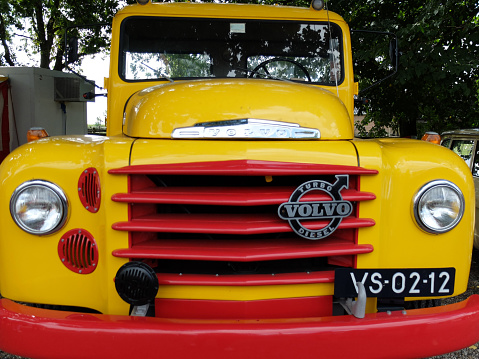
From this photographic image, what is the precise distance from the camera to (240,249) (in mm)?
1912

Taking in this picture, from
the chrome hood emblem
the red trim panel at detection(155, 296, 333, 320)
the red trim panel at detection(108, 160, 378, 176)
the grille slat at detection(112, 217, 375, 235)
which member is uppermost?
the chrome hood emblem

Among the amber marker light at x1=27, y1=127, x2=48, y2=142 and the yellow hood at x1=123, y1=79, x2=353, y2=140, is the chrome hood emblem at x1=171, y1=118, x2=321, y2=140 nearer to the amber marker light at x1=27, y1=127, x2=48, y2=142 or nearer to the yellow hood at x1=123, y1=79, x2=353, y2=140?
the yellow hood at x1=123, y1=79, x2=353, y2=140

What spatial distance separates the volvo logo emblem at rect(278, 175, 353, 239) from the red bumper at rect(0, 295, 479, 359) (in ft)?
1.21

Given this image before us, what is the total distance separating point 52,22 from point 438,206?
1605 cm

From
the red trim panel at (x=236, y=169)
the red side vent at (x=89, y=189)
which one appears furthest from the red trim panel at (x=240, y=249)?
the red trim panel at (x=236, y=169)

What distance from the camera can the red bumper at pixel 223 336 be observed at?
64.6 inches

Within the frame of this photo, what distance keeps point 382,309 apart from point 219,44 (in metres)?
2.30

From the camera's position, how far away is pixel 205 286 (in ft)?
6.36

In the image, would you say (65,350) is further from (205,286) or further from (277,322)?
(277,322)

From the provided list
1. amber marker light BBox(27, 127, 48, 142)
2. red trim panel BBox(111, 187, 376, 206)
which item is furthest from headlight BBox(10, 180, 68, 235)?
amber marker light BBox(27, 127, 48, 142)

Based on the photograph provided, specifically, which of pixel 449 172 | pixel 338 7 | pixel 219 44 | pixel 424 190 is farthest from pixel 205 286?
pixel 338 7

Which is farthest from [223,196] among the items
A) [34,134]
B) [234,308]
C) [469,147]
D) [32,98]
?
[32,98]

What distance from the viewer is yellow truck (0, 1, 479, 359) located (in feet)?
5.54

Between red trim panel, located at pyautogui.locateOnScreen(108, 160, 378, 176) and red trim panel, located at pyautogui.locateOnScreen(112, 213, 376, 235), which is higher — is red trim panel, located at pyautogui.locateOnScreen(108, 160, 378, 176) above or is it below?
above
